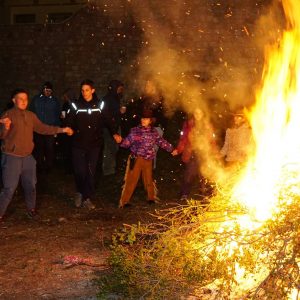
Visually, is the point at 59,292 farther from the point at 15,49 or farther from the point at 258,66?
the point at 15,49

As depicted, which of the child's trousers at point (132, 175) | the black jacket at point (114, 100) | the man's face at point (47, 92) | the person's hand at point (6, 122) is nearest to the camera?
the person's hand at point (6, 122)

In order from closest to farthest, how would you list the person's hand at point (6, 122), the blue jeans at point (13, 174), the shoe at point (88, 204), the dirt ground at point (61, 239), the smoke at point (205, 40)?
the dirt ground at point (61, 239)
the person's hand at point (6, 122)
the blue jeans at point (13, 174)
the shoe at point (88, 204)
the smoke at point (205, 40)

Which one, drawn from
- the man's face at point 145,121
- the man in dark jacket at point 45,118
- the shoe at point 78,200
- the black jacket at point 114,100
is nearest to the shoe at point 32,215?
the shoe at point 78,200

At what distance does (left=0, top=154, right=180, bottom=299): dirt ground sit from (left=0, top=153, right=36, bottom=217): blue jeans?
427 mm

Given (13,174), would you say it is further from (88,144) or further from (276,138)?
(276,138)

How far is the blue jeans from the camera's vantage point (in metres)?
7.90

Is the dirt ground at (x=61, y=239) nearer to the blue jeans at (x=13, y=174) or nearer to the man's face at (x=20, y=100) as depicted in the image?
the blue jeans at (x=13, y=174)

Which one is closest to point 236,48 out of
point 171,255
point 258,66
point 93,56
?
point 258,66

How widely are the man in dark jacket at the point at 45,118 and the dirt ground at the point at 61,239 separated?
106cm

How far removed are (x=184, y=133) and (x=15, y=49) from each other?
34.6 ft

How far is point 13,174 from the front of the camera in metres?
7.90

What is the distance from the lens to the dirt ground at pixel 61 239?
17.9 feet

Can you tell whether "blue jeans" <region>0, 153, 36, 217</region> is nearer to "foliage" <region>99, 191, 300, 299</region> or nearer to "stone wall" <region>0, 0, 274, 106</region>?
"foliage" <region>99, 191, 300, 299</region>

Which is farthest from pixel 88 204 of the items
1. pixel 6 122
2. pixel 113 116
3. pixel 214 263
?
pixel 214 263
